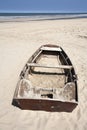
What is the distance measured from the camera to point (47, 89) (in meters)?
6.45

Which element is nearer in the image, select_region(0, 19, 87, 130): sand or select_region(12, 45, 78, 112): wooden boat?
select_region(12, 45, 78, 112): wooden boat

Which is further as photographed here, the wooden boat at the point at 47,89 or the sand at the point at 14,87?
the sand at the point at 14,87

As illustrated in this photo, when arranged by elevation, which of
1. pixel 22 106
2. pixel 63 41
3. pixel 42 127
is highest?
pixel 63 41

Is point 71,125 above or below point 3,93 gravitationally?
below

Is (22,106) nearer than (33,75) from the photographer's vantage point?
Yes

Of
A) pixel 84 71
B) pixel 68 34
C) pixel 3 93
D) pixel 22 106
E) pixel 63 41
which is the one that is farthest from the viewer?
pixel 68 34

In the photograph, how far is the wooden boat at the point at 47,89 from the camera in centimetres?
557

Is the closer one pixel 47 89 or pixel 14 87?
pixel 47 89

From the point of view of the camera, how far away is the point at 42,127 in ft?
18.3

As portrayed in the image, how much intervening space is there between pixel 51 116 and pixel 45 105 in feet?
1.62

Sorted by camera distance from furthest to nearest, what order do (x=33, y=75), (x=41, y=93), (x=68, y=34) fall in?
(x=68, y=34) < (x=33, y=75) < (x=41, y=93)

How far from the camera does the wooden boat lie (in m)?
5.57

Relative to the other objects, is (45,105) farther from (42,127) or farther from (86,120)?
(86,120)

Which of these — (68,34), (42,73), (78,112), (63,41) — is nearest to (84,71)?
(42,73)
